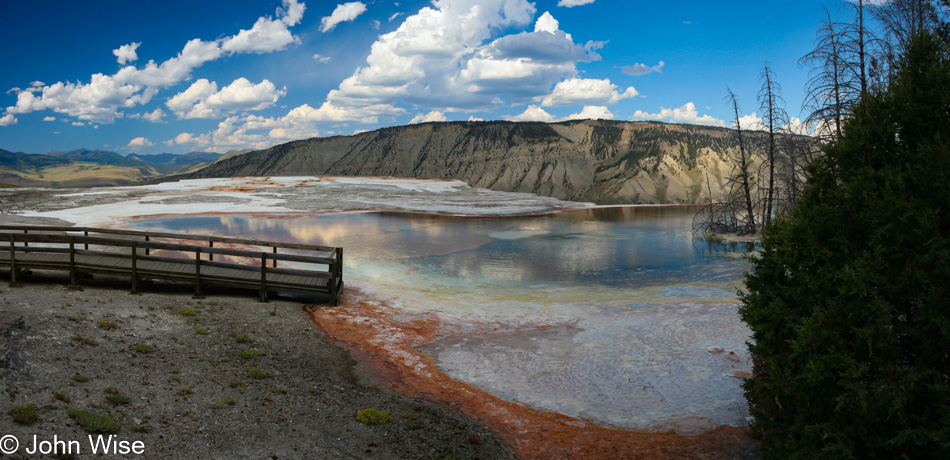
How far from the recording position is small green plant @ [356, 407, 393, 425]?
6773 mm

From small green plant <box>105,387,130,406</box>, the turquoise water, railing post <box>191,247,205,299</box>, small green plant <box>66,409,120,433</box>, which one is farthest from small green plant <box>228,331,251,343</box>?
the turquoise water

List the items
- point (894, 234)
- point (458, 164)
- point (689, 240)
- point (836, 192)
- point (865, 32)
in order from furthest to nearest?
1. point (458, 164)
2. point (689, 240)
3. point (865, 32)
4. point (836, 192)
5. point (894, 234)

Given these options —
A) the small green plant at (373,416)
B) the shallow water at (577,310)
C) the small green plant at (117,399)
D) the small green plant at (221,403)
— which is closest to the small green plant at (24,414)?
the small green plant at (117,399)

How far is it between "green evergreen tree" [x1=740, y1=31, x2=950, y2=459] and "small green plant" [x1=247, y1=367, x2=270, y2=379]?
674cm

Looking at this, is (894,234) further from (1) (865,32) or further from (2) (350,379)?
(1) (865,32)

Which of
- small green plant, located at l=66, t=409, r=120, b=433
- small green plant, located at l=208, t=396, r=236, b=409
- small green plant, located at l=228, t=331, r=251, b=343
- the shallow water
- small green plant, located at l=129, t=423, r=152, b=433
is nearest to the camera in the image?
small green plant, located at l=66, t=409, r=120, b=433

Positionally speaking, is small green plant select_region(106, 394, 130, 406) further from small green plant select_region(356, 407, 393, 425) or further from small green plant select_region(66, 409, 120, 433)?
small green plant select_region(356, 407, 393, 425)

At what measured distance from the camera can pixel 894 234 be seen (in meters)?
3.98

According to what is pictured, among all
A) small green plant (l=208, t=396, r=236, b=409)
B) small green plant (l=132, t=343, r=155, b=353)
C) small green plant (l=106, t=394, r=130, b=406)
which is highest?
small green plant (l=132, t=343, r=155, b=353)

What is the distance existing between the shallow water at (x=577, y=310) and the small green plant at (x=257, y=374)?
320 cm

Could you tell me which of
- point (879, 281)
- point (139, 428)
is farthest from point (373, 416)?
point (879, 281)

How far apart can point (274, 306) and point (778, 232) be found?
10.2 meters

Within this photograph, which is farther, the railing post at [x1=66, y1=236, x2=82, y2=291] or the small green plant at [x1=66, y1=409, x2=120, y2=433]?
the railing post at [x1=66, y1=236, x2=82, y2=291]

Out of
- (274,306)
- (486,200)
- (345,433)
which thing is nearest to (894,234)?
(345,433)
